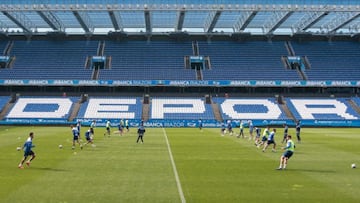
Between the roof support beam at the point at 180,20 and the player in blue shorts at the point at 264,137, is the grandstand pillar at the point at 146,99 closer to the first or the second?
the roof support beam at the point at 180,20

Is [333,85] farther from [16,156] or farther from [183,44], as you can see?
[16,156]

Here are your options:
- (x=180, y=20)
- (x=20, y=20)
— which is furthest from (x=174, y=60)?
(x=20, y=20)

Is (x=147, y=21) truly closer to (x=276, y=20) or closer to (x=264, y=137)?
(x=276, y=20)

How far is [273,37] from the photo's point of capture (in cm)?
7819

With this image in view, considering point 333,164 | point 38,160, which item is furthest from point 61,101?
point 333,164

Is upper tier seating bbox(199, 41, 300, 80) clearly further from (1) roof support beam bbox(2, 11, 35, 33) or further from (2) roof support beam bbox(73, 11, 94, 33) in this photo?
(1) roof support beam bbox(2, 11, 35, 33)

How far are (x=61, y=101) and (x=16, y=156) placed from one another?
4369cm

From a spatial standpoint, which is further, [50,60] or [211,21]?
[50,60]

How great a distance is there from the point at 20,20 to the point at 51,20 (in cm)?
472

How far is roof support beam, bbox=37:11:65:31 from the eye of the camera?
203 ft

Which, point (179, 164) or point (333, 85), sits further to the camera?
point (333, 85)

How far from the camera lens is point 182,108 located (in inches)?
2501

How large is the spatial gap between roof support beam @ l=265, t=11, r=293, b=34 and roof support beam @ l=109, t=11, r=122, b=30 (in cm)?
2394

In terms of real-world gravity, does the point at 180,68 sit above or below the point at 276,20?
below
